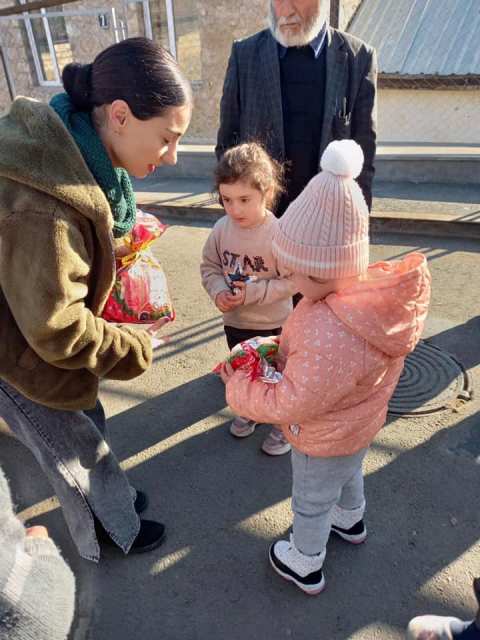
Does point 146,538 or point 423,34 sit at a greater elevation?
point 423,34

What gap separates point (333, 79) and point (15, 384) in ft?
7.56

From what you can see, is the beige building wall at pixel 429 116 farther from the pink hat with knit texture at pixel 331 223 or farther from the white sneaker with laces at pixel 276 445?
the pink hat with knit texture at pixel 331 223

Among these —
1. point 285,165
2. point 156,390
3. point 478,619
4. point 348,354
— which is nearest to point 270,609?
point 478,619

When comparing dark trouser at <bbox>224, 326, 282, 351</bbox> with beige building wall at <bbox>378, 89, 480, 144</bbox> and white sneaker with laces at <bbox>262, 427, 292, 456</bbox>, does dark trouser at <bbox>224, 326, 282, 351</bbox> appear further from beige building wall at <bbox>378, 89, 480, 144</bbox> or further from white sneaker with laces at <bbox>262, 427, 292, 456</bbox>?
beige building wall at <bbox>378, 89, 480, 144</bbox>

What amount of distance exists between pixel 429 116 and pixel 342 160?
9106mm

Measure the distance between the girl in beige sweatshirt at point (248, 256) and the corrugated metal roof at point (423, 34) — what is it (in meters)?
8.48

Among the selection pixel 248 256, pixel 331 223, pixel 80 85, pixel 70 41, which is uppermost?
pixel 80 85

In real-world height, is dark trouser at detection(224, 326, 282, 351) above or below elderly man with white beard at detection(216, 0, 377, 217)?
below

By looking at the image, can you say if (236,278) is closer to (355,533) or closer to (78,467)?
(78,467)

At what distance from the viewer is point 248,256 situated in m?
2.62

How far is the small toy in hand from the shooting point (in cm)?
259

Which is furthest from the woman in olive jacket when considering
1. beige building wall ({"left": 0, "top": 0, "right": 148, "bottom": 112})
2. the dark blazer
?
beige building wall ({"left": 0, "top": 0, "right": 148, "bottom": 112})

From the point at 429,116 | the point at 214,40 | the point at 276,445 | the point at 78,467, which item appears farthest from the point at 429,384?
the point at 214,40

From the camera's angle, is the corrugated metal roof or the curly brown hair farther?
the corrugated metal roof
